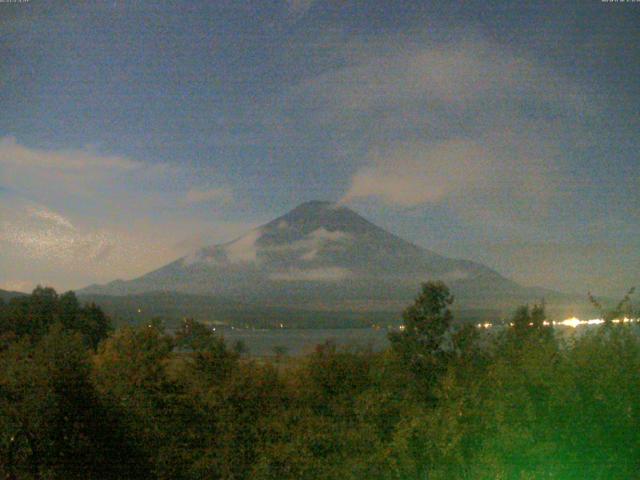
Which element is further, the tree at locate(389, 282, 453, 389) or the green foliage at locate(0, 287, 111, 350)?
the green foliage at locate(0, 287, 111, 350)

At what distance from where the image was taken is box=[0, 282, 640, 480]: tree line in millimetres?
5430

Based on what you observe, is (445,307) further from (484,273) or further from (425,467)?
(484,273)

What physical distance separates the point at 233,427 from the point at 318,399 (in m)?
1.69

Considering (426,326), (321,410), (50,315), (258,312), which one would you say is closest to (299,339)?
(50,315)

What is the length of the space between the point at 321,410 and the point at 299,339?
119 feet

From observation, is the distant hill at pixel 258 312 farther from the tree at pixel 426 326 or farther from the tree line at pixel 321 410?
the tree line at pixel 321 410

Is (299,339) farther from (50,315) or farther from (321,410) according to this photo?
(321,410)

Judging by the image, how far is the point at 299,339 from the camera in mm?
46656

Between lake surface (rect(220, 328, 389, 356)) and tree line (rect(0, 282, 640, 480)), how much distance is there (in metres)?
1.74

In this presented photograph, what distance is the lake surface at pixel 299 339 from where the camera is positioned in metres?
17.9

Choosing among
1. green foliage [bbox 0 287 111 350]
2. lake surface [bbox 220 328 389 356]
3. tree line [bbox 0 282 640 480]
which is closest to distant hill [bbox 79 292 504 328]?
lake surface [bbox 220 328 389 356]

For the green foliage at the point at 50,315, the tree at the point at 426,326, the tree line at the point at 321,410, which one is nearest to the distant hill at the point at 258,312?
the green foliage at the point at 50,315

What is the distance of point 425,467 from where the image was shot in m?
6.04

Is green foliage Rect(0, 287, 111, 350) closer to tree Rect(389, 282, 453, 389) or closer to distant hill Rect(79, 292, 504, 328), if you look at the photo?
distant hill Rect(79, 292, 504, 328)
